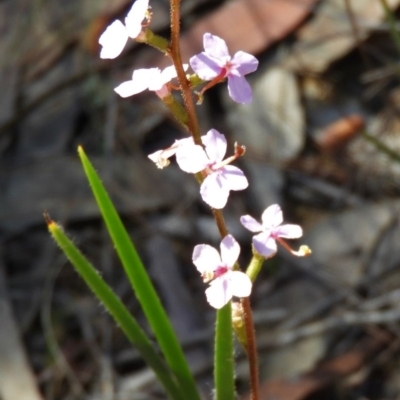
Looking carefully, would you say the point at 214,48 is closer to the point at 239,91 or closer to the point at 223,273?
the point at 239,91

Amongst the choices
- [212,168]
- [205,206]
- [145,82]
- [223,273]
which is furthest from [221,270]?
[205,206]

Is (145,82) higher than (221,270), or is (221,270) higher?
(145,82)

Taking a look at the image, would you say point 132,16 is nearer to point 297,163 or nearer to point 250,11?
point 297,163

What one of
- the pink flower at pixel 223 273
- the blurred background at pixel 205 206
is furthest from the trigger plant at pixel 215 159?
the blurred background at pixel 205 206

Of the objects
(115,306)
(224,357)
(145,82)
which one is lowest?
(224,357)

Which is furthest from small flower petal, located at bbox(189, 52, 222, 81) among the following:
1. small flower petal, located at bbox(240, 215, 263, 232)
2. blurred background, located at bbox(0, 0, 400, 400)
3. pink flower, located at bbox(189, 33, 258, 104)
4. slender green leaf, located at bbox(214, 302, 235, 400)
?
blurred background, located at bbox(0, 0, 400, 400)

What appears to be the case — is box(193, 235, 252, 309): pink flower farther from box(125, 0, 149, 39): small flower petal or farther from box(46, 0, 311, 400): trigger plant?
box(125, 0, 149, 39): small flower petal

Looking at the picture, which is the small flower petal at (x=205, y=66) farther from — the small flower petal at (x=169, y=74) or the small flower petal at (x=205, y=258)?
the small flower petal at (x=205, y=258)

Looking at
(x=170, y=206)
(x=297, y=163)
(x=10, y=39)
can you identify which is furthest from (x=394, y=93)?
(x=10, y=39)
